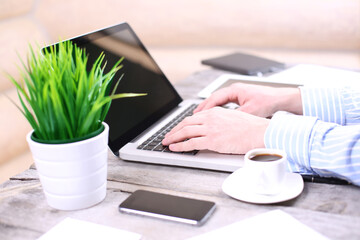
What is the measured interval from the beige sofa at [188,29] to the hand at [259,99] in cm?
93

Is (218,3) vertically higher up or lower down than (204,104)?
higher up

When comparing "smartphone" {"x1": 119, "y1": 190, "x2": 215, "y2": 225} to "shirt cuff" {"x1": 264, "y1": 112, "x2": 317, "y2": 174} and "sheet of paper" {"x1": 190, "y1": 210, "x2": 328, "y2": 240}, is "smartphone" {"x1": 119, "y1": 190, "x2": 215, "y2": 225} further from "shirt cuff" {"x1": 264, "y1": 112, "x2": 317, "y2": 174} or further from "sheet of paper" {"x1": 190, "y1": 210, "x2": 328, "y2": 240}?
"shirt cuff" {"x1": 264, "y1": 112, "x2": 317, "y2": 174}

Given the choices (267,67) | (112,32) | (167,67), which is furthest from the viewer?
(167,67)

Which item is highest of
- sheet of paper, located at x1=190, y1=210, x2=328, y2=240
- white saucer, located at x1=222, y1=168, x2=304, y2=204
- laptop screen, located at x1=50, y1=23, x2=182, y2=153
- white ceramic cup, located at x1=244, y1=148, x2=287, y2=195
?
laptop screen, located at x1=50, y1=23, x2=182, y2=153

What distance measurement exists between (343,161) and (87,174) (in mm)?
421

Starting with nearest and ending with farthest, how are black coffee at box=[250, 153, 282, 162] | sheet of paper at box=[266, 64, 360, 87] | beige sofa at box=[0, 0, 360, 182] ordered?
1. black coffee at box=[250, 153, 282, 162]
2. sheet of paper at box=[266, 64, 360, 87]
3. beige sofa at box=[0, 0, 360, 182]

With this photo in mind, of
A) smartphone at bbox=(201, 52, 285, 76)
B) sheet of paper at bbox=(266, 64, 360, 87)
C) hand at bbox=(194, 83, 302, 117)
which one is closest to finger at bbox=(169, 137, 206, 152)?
hand at bbox=(194, 83, 302, 117)

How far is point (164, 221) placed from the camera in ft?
2.10

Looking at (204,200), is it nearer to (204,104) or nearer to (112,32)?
(204,104)

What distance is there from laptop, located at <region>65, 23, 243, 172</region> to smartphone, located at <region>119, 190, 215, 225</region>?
13 cm

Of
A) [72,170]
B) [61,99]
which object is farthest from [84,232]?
[61,99]

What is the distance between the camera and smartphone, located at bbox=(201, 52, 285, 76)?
1462 mm

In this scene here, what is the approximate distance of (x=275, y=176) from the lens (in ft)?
2.22

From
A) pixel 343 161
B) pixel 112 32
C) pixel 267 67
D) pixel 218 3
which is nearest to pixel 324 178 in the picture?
pixel 343 161
